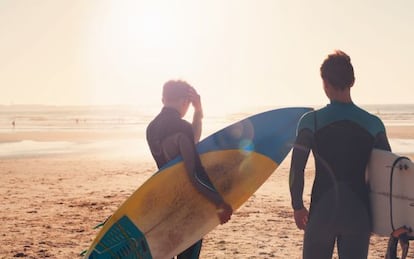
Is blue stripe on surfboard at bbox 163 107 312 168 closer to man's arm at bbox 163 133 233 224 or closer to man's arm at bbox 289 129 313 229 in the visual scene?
man's arm at bbox 163 133 233 224

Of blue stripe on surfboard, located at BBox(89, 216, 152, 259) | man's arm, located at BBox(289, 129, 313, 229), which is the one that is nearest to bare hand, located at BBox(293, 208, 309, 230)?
man's arm, located at BBox(289, 129, 313, 229)

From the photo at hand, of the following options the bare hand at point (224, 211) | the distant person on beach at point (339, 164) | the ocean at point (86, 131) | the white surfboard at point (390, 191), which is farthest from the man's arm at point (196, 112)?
the ocean at point (86, 131)

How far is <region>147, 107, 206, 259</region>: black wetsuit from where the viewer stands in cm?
356

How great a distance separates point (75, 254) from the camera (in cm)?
600

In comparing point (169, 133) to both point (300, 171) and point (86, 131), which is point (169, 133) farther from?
point (86, 131)

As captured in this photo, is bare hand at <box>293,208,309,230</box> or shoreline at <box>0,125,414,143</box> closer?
bare hand at <box>293,208,309,230</box>

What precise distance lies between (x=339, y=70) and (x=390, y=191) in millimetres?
899

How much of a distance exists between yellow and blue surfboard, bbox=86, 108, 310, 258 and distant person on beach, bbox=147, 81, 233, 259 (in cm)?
18

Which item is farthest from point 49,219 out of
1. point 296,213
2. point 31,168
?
point 31,168

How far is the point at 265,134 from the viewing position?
504 cm

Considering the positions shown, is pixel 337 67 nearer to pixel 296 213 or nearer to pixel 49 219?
pixel 296 213

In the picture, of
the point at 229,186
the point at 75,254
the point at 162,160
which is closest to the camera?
the point at 162,160

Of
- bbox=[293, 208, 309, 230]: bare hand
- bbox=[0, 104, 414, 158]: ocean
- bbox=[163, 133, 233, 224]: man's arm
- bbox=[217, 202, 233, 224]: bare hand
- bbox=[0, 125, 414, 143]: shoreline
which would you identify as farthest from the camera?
bbox=[0, 125, 414, 143]: shoreline

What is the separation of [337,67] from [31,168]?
1341 cm
